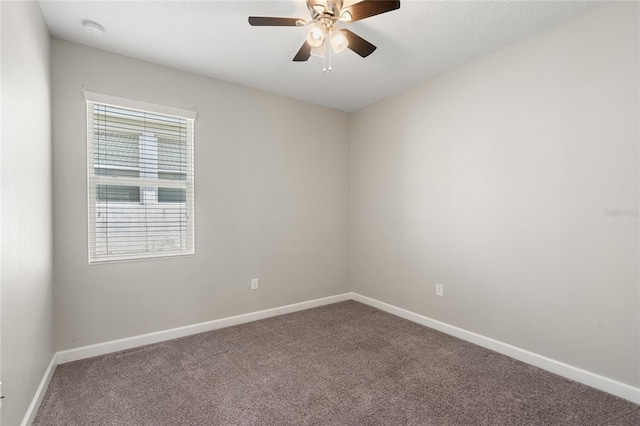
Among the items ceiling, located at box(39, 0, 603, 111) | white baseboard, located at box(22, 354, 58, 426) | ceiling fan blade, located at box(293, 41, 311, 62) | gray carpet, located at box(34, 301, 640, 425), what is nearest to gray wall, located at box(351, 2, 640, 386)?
ceiling, located at box(39, 0, 603, 111)

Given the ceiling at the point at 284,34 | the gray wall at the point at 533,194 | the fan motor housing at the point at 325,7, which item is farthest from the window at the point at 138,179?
the gray wall at the point at 533,194

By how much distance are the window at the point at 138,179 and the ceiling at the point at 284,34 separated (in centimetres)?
50

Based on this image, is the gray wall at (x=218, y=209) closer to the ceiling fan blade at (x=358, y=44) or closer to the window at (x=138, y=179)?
the window at (x=138, y=179)

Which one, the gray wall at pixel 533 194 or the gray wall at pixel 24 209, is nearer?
the gray wall at pixel 24 209

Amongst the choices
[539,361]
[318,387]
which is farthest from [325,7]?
[539,361]

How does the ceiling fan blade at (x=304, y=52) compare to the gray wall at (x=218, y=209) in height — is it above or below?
above

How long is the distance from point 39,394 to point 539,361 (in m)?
3.47

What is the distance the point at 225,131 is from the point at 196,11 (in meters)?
1.25

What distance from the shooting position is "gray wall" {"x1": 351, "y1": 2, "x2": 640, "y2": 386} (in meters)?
2.04

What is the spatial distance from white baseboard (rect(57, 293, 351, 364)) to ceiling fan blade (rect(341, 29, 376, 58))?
9.10 feet

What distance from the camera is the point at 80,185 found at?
2541 mm

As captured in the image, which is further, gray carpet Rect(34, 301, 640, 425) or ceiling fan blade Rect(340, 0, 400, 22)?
gray carpet Rect(34, 301, 640, 425)

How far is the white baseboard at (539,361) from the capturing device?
6.64ft

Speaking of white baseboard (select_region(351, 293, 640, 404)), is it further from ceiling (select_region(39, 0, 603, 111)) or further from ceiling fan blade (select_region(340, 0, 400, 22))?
ceiling fan blade (select_region(340, 0, 400, 22))
